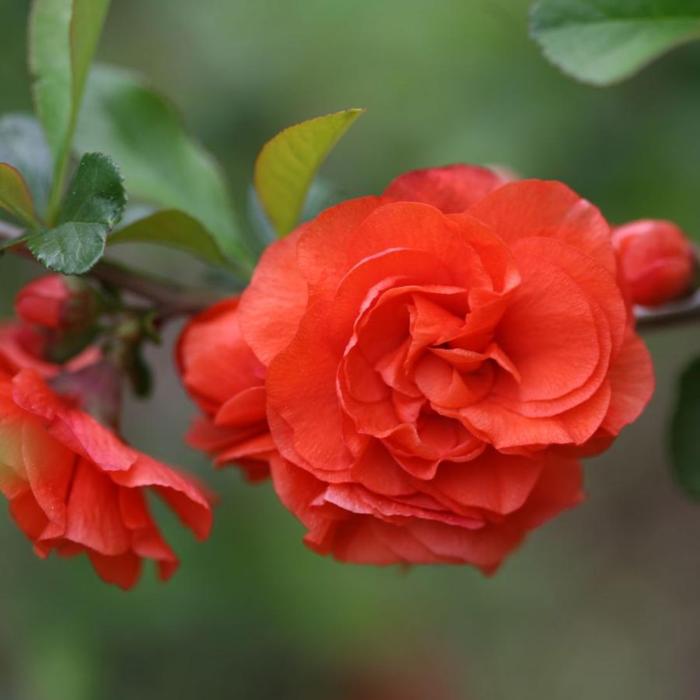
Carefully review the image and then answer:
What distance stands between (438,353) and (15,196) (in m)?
0.35

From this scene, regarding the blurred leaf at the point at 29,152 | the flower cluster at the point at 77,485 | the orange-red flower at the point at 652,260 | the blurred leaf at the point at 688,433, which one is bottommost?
the blurred leaf at the point at 688,433

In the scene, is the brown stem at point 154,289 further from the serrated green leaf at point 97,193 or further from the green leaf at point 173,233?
the serrated green leaf at point 97,193

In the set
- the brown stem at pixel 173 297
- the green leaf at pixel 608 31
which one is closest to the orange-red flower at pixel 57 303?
the brown stem at pixel 173 297

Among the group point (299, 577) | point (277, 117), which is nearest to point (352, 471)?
point (299, 577)

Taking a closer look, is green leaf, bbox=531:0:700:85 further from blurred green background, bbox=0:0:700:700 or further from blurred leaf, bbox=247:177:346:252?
blurred green background, bbox=0:0:700:700

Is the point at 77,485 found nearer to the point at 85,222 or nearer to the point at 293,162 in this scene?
the point at 85,222

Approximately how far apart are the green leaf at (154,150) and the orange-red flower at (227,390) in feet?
0.66

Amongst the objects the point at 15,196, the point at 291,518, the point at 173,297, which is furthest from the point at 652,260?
the point at 291,518

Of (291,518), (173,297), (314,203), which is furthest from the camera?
(291,518)

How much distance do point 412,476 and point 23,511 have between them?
29 centimetres

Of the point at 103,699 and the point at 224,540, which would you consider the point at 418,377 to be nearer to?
the point at 224,540

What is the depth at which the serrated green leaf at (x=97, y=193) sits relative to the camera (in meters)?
0.75

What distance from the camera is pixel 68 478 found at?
0.81m

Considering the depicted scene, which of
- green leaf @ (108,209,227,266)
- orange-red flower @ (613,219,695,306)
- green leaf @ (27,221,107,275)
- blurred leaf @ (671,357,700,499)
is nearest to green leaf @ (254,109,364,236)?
green leaf @ (108,209,227,266)
